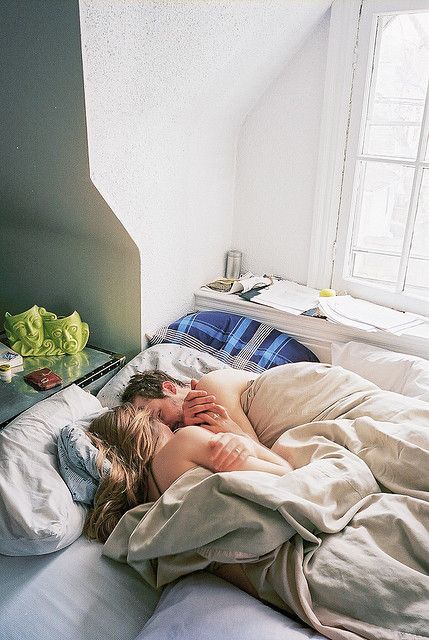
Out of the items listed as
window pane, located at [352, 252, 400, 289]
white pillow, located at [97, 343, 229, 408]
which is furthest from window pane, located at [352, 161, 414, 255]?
white pillow, located at [97, 343, 229, 408]

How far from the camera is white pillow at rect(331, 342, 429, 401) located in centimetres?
178

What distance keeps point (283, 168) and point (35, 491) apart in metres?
1.65

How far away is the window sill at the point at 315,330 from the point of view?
203cm

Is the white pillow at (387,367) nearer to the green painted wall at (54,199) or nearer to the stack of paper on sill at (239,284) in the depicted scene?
the stack of paper on sill at (239,284)

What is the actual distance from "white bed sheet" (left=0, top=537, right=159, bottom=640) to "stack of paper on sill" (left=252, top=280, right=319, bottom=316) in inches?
48.5

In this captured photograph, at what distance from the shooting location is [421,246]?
2.20 meters

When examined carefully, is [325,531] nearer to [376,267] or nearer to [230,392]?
[230,392]

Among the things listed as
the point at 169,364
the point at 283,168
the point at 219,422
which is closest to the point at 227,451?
the point at 219,422

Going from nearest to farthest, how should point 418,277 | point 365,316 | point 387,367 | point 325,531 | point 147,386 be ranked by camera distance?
→ point 325,531
point 147,386
point 387,367
point 365,316
point 418,277

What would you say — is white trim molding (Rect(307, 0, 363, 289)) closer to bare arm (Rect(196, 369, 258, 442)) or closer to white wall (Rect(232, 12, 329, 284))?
white wall (Rect(232, 12, 329, 284))

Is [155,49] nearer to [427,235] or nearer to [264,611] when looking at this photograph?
[427,235]

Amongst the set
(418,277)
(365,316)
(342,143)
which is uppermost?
(342,143)

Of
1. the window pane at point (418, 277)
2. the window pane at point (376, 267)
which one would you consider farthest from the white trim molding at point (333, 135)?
the window pane at point (418, 277)

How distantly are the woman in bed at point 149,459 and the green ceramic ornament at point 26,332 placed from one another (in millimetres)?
651
